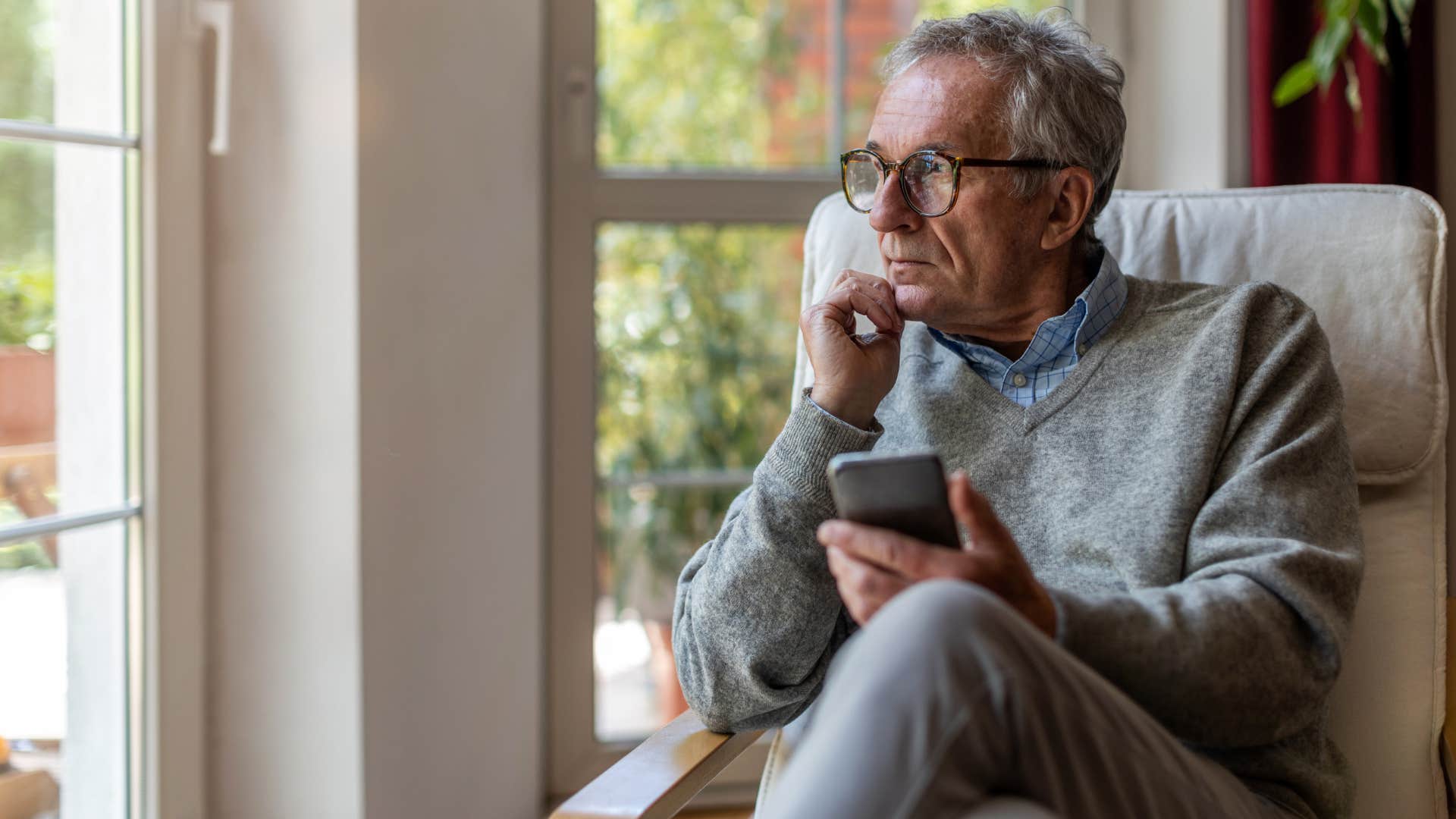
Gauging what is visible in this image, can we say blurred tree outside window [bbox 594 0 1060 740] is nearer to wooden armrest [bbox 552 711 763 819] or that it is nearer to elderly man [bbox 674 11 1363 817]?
elderly man [bbox 674 11 1363 817]

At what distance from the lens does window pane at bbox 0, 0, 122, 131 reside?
4.85 feet

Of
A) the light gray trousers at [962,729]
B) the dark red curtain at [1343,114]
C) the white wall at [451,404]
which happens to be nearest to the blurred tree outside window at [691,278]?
the white wall at [451,404]

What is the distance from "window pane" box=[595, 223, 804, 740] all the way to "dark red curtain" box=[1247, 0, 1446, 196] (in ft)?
2.70

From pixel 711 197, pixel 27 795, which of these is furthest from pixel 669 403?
pixel 27 795

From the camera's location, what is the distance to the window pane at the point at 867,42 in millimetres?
2250

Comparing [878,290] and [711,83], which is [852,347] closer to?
[878,290]

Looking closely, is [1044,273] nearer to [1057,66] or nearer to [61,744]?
[1057,66]

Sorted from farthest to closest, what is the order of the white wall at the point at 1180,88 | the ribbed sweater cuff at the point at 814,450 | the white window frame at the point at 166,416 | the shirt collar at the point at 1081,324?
the white wall at the point at 1180,88 → the white window frame at the point at 166,416 → the shirt collar at the point at 1081,324 → the ribbed sweater cuff at the point at 814,450

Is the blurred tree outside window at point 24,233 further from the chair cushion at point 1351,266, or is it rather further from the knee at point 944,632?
the knee at point 944,632

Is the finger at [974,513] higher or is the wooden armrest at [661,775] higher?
the finger at [974,513]

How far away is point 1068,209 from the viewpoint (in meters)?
1.48

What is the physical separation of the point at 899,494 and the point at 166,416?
1.13 meters

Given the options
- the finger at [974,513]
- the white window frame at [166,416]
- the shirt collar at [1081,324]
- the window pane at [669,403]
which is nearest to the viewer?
the finger at [974,513]

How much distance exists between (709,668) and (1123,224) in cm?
82
